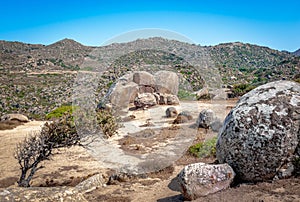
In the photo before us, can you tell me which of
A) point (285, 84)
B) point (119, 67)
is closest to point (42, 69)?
point (119, 67)

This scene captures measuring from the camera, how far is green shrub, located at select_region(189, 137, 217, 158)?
11.8m

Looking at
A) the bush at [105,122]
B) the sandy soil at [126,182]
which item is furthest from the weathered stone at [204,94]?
the bush at [105,122]

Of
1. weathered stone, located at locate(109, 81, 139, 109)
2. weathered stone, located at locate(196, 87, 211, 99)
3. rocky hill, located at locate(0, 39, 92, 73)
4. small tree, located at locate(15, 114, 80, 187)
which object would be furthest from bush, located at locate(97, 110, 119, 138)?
rocky hill, located at locate(0, 39, 92, 73)

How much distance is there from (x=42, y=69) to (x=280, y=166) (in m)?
71.8

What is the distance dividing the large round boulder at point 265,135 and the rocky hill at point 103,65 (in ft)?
49.0

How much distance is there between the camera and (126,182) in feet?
32.4

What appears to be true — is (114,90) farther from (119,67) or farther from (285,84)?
(285,84)

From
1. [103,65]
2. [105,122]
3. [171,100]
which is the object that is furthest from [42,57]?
[105,122]

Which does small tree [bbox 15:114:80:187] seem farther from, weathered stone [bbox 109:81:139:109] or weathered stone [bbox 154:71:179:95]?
weathered stone [bbox 154:71:179:95]

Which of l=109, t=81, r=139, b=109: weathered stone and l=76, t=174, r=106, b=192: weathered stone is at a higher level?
l=109, t=81, r=139, b=109: weathered stone

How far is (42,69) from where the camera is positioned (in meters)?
70.5

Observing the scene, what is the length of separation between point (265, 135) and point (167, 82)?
2385 cm

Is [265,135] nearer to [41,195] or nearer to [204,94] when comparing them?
[41,195]

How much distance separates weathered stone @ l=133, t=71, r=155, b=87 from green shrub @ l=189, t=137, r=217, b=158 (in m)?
17.2
